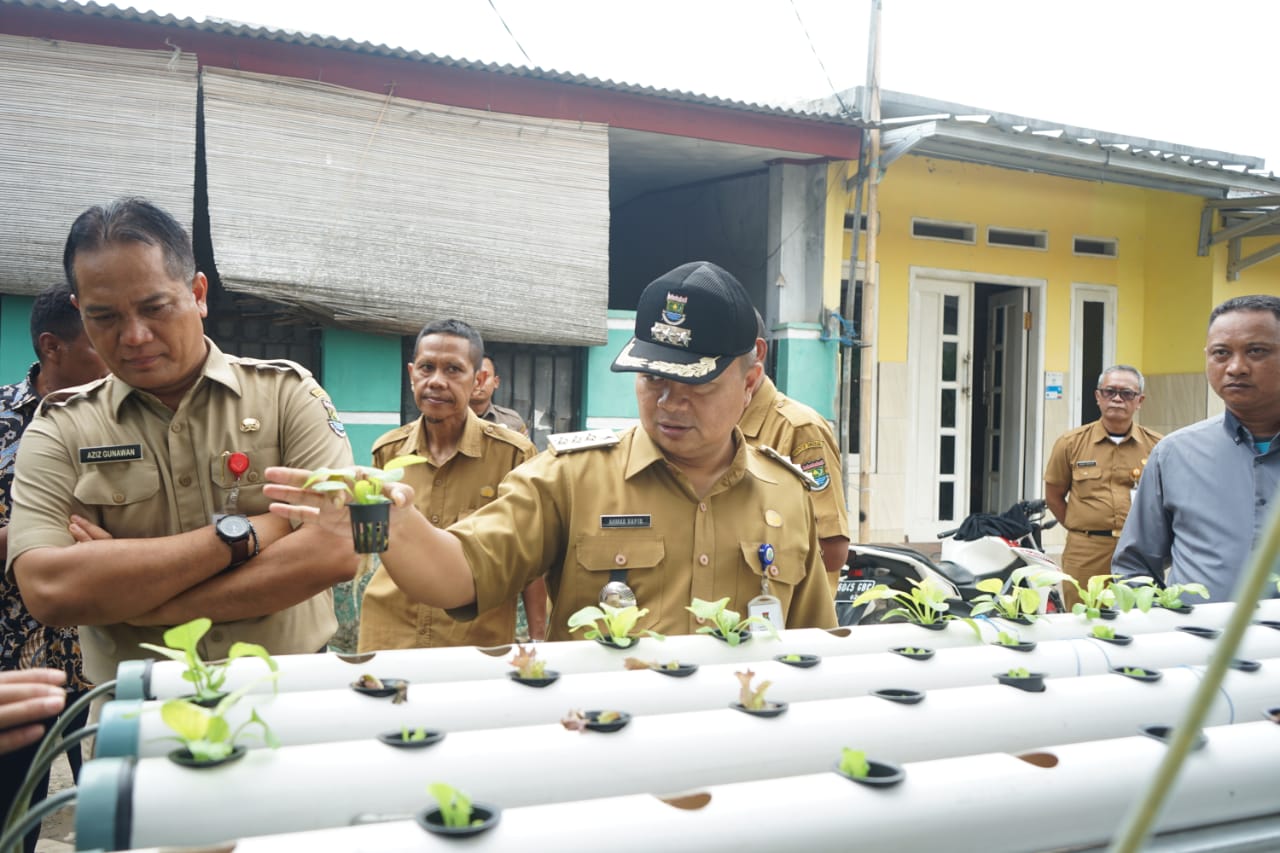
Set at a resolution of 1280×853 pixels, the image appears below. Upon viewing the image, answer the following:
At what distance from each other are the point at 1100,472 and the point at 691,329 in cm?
519

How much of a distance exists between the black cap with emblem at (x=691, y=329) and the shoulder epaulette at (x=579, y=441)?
23 centimetres

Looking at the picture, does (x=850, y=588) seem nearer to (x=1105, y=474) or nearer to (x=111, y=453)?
(x=1105, y=474)

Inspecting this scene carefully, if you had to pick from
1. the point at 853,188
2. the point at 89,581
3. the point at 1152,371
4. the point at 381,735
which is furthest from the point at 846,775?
the point at 1152,371

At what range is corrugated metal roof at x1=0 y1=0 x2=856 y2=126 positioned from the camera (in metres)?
6.12

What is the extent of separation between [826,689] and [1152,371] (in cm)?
1141

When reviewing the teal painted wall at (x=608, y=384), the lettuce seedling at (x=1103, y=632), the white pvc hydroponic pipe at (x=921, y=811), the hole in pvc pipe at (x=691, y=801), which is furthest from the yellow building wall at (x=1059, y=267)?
the hole in pvc pipe at (x=691, y=801)

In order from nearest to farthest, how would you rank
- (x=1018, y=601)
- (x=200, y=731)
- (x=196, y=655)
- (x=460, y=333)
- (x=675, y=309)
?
1. (x=200, y=731)
2. (x=196, y=655)
3. (x=1018, y=601)
4. (x=675, y=309)
5. (x=460, y=333)

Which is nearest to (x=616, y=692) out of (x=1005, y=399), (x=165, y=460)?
(x=165, y=460)

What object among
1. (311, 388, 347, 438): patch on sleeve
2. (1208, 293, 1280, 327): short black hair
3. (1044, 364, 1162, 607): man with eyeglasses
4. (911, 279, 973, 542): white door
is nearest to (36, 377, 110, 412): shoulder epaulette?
(311, 388, 347, 438): patch on sleeve

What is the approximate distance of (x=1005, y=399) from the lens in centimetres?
1109

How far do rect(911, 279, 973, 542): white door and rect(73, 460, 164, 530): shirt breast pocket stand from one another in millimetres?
8720

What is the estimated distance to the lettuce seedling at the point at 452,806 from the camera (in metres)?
1.02

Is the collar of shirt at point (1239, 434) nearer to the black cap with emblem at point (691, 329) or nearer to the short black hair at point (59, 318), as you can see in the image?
the black cap with emblem at point (691, 329)

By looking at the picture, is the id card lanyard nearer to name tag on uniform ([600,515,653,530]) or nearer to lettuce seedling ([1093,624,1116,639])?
name tag on uniform ([600,515,653,530])
